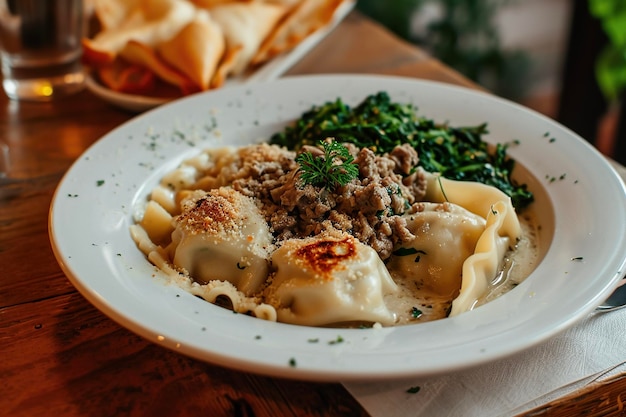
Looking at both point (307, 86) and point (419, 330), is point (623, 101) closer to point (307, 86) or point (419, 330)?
point (307, 86)

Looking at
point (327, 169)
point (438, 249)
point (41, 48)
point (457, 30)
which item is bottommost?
point (457, 30)

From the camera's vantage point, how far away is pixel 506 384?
225 centimetres

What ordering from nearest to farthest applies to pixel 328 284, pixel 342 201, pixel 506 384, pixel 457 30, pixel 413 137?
pixel 506 384
pixel 328 284
pixel 342 201
pixel 413 137
pixel 457 30

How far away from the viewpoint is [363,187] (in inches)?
114

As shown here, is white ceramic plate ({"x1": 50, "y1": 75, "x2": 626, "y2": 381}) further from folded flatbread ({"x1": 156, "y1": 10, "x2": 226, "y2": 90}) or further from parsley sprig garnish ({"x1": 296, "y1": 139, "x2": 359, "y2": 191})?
parsley sprig garnish ({"x1": 296, "y1": 139, "x2": 359, "y2": 191})

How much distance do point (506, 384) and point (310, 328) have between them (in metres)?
0.69

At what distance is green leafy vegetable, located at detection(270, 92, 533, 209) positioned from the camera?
3.43 m

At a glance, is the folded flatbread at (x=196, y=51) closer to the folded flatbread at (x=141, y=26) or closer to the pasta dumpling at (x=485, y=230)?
the folded flatbread at (x=141, y=26)

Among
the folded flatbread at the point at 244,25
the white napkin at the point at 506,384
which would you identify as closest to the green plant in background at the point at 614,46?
the folded flatbread at the point at 244,25

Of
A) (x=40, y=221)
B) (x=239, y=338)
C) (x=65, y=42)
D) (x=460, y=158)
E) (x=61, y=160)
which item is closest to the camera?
(x=239, y=338)

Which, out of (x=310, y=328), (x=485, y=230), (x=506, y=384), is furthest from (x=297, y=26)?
(x=506, y=384)

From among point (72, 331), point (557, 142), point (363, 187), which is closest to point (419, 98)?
point (557, 142)

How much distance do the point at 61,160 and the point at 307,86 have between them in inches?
60.3

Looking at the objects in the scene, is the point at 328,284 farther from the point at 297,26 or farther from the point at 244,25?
the point at 297,26
